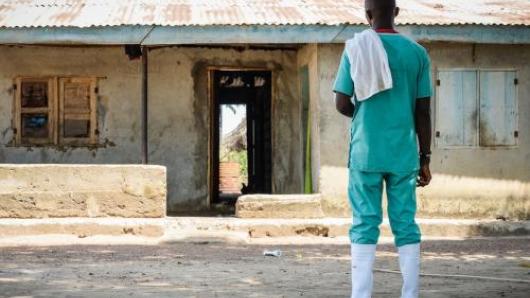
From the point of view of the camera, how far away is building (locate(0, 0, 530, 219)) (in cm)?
928

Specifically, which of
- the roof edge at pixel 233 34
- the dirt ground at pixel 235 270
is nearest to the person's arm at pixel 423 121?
the dirt ground at pixel 235 270

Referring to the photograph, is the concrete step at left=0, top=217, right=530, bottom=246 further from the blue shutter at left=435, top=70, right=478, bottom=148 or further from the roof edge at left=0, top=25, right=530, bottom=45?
the roof edge at left=0, top=25, right=530, bottom=45

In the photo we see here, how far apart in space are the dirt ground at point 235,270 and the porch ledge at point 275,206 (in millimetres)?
977

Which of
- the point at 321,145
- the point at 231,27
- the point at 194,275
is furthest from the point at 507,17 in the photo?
the point at 194,275

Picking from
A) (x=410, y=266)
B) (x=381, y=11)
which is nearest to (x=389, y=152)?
(x=410, y=266)

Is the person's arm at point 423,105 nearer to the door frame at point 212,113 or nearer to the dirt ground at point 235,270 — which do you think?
the dirt ground at point 235,270

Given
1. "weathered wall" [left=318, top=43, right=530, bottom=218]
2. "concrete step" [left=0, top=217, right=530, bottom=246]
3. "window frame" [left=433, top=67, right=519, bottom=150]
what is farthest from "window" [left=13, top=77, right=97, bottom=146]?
"window frame" [left=433, top=67, right=519, bottom=150]

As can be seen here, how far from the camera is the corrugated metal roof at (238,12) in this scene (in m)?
9.34

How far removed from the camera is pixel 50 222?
888 cm

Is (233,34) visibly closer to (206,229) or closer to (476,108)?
(206,229)

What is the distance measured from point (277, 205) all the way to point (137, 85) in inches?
123

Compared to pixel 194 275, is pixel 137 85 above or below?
above

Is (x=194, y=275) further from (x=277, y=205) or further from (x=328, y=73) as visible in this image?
(x=328, y=73)

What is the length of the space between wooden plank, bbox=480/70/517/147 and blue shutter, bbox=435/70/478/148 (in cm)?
19
